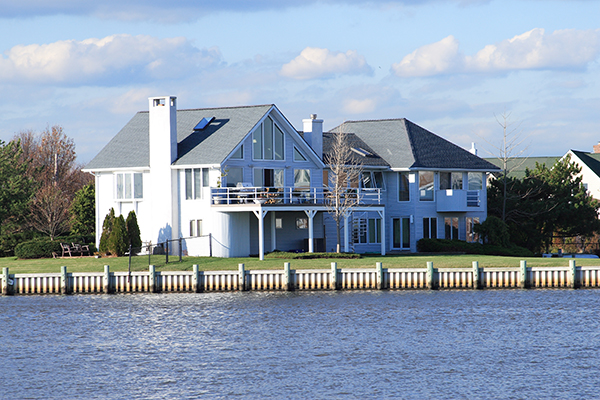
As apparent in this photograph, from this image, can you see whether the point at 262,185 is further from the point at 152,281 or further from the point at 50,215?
the point at 50,215

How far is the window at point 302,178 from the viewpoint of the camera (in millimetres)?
51156

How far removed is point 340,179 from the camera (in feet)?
169

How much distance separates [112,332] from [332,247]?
22.5m

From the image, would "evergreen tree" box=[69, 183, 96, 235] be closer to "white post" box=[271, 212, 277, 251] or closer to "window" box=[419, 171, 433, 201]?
"white post" box=[271, 212, 277, 251]

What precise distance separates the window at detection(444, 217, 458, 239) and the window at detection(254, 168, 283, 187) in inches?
491

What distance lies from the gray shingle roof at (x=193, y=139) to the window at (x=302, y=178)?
14.5ft

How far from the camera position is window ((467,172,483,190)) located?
56.8m

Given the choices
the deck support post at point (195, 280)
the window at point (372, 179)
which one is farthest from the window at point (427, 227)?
the deck support post at point (195, 280)

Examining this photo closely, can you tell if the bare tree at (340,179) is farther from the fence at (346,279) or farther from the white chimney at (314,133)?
the fence at (346,279)

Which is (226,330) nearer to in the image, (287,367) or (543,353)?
(287,367)

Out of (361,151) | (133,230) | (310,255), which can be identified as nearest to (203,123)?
(133,230)

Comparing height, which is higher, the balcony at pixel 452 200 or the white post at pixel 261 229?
the balcony at pixel 452 200

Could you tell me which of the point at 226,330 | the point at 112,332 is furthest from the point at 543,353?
the point at 112,332

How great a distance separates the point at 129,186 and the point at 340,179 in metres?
12.8
